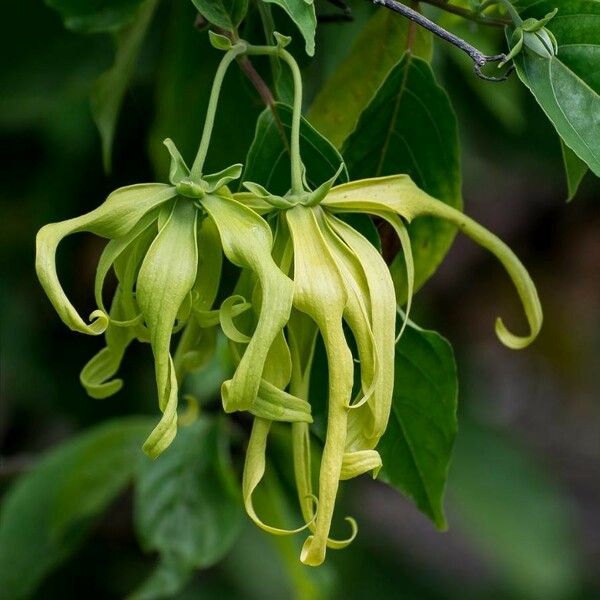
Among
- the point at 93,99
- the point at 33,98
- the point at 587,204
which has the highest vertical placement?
the point at 93,99

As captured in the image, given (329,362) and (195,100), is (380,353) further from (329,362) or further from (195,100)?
(195,100)

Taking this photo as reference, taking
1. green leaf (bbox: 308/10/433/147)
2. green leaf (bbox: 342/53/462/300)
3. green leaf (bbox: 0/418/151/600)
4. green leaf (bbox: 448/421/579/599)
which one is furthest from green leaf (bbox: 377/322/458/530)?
green leaf (bbox: 448/421/579/599)

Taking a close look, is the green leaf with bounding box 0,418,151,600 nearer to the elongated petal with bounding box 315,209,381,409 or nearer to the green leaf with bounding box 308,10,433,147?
the green leaf with bounding box 308,10,433,147

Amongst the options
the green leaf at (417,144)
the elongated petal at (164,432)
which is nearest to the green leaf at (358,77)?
the green leaf at (417,144)

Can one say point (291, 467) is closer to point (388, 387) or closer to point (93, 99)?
point (93, 99)

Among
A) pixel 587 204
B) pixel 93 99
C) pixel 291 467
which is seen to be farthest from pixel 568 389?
pixel 93 99

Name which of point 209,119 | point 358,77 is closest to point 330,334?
→ point 209,119
